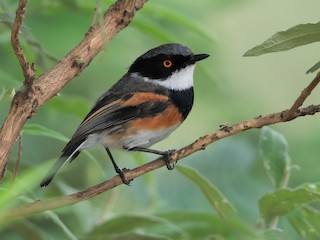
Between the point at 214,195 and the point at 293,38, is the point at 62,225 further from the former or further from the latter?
the point at 293,38

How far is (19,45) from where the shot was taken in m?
1.75

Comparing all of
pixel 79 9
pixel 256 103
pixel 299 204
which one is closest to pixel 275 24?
pixel 256 103

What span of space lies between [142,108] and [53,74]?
1.70 meters

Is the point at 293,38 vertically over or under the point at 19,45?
under

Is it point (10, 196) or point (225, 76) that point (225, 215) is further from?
point (225, 76)

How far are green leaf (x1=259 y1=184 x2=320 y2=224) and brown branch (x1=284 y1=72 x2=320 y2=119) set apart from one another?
1.61 feet

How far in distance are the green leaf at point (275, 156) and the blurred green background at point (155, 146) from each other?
0.20m

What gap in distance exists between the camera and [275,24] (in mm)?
7566

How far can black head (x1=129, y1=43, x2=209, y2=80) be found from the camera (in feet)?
13.1

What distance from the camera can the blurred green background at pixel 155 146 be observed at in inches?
119

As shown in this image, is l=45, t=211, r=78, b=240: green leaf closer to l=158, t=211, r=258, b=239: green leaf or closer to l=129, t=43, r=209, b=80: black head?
l=158, t=211, r=258, b=239: green leaf

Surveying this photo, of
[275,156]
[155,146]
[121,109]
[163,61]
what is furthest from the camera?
[155,146]

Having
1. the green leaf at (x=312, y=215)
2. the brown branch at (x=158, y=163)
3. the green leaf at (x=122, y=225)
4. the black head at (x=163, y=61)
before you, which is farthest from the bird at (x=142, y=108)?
the brown branch at (x=158, y=163)

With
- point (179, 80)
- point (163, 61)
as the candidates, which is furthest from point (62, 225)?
point (163, 61)
